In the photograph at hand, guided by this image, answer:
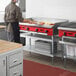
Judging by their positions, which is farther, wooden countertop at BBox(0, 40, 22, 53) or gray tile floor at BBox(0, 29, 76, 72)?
gray tile floor at BBox(0, 29, 76, 72)

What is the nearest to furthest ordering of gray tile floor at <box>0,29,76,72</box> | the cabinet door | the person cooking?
1. the cabinet door
2. gray tile floor at <box>0,29,76,72</box>
3. the person cooking

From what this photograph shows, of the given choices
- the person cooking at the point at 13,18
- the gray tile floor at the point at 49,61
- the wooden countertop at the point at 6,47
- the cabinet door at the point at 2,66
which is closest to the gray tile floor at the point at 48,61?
the gray tile floor at the point at 49,61

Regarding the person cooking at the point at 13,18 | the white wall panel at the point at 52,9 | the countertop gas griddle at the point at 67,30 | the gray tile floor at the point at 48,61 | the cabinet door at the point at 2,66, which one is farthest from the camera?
the person cooking at the point at 13,18

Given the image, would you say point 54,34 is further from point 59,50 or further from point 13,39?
point 13,39

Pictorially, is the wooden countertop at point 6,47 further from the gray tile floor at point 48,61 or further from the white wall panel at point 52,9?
the white wall panel at point 52,9

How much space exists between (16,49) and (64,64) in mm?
1983

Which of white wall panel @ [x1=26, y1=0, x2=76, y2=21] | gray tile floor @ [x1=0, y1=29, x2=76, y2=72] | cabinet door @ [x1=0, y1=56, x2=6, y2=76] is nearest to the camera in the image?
cabinet door @ [x1=0, y1=56, x2=6, y2=76]

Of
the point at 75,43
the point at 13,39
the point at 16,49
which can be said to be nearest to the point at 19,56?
the point at 16,49

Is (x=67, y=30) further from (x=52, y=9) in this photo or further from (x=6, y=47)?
(x=6, y=47)

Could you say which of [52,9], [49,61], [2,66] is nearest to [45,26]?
[52,9]

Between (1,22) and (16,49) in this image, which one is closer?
(16,49)

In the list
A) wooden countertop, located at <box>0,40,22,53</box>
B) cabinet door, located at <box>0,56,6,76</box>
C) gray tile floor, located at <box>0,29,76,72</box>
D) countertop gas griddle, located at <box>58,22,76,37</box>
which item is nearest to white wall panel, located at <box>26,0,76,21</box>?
countertop gas griddle, located at <box>58,22,76,37</box>

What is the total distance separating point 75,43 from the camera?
12.6 ft

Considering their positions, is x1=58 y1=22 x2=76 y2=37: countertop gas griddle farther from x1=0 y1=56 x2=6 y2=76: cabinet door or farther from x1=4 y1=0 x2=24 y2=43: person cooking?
x1=0 y1=56 x2=6 y2=76: cabinet door
